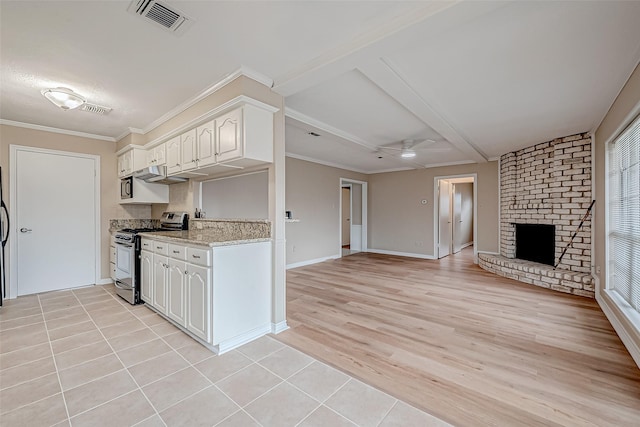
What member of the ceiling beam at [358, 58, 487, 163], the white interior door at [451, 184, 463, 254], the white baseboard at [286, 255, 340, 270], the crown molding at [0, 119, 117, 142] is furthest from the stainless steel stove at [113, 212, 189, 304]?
the white interior door at [451, 184, 463, 254]

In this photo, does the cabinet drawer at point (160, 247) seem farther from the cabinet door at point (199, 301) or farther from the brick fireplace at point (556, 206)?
the brick fireplace at point (556, 206)

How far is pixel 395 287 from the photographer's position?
4258 mm

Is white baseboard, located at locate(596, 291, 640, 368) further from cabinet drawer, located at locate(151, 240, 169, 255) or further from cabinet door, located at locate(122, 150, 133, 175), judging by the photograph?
cabinet door, located at locate(122, 150, 133, 175)

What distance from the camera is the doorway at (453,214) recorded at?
265 inches

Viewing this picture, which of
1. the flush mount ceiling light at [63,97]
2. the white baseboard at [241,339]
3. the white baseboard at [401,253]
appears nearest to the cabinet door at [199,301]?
the white baseboard at [241,339]

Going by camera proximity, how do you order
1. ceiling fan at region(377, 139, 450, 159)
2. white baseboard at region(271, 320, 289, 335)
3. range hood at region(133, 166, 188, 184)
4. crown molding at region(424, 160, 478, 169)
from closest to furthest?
white baseboard at region(271, 320, 289, 335), range hood at region(133, 166, 188, 184), ceiling fan at region(377, 139, 450, 159), crown molding at region(424, 160, 478, 169)

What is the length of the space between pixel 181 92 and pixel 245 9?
1.54 metres

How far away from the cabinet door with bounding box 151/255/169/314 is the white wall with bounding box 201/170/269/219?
0.88 m

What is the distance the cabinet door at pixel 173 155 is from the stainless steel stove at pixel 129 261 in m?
0.75

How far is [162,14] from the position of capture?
1724mm

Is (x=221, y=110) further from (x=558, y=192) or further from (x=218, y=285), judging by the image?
(x=558, y=192)

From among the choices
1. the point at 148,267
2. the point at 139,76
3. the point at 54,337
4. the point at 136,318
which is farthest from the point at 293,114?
the point at 54,337

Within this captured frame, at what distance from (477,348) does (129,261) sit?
3.95 m

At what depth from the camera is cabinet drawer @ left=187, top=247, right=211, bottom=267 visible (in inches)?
88.1
